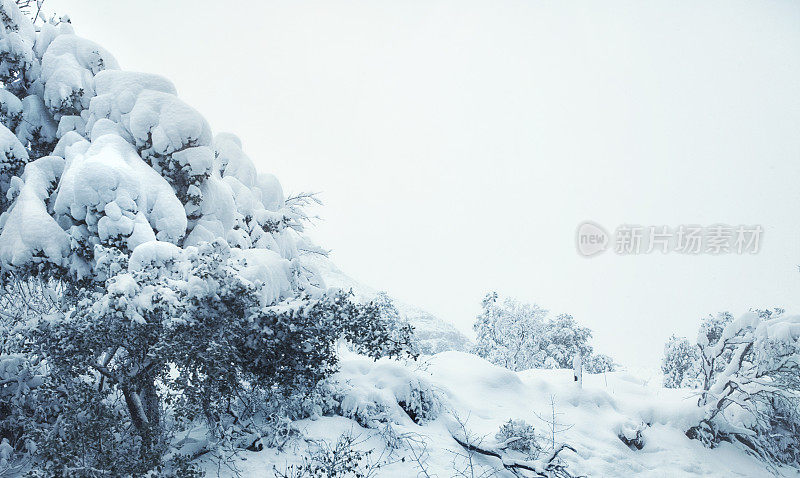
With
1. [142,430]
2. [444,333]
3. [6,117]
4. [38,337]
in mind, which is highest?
[6,117]

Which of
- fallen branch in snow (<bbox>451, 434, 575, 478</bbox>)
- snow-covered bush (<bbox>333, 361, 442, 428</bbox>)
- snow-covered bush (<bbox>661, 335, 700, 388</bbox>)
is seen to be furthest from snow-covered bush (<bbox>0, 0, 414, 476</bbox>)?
snow-covered bush (<bbox>661, 335, 700, 388</bbox>)

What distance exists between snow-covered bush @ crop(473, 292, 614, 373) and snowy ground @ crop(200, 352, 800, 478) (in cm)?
1214

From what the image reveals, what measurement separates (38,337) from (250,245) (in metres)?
4.13

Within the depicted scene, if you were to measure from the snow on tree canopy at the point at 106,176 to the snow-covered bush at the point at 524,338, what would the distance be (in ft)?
55.0

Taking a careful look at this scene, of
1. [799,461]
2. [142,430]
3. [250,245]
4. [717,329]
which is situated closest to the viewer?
[142,430]

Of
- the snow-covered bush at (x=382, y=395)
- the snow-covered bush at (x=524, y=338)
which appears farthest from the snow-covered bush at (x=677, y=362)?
the snow-covered bush at (x=382, y=395)

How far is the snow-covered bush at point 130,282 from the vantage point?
5809 millimetres

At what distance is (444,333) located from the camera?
44062 millimetres

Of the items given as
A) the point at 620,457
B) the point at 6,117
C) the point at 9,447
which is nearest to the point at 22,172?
the point at 6,117

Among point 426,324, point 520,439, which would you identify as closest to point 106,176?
point 520,439

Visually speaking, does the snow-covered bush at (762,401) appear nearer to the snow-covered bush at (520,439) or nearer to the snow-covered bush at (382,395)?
the snow-covered bush at (520,439)

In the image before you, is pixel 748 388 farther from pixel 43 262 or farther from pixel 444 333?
pixel 444 333

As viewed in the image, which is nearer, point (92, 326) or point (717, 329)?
point (92, 326)

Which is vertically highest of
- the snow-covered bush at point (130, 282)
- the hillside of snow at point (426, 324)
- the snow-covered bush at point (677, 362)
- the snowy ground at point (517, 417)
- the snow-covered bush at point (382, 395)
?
the snow-covered bush at point (130, 282)
